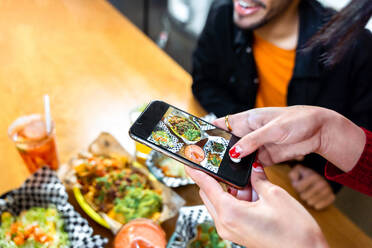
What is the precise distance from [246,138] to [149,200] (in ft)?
1.41

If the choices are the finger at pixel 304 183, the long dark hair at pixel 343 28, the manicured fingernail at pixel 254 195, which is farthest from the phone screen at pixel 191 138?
the finger at pixel 304 183

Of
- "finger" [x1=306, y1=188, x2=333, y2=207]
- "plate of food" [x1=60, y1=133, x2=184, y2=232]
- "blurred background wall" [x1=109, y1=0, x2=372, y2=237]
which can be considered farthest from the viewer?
"blurred background wall" [x1=109, y1=0, x2=372, y2=237]

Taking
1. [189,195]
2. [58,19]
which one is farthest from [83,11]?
[189,195]

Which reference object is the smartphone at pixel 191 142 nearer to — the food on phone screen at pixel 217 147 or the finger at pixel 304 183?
the food on phone screen at pixel 217 147

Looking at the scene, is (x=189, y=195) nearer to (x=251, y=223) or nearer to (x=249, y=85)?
(x=251, y=223)

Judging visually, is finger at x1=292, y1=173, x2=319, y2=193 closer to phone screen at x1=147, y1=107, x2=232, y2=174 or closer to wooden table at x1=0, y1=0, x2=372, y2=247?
wooden table at x1=0, y1=0, x2=372, y2=247

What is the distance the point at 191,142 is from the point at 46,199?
0.55 m

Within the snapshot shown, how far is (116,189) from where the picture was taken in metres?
0.93

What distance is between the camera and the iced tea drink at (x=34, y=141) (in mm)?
942

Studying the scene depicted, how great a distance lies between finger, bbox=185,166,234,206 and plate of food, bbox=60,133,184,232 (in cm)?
29

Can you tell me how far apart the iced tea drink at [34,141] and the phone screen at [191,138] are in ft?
1.76

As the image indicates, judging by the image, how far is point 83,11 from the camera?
1802mm

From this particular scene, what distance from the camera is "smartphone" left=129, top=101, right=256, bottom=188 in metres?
0.59

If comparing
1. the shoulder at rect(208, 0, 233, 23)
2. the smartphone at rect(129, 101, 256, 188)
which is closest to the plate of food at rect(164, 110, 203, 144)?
the smartphone at rect(129, 101, 256, 188)
